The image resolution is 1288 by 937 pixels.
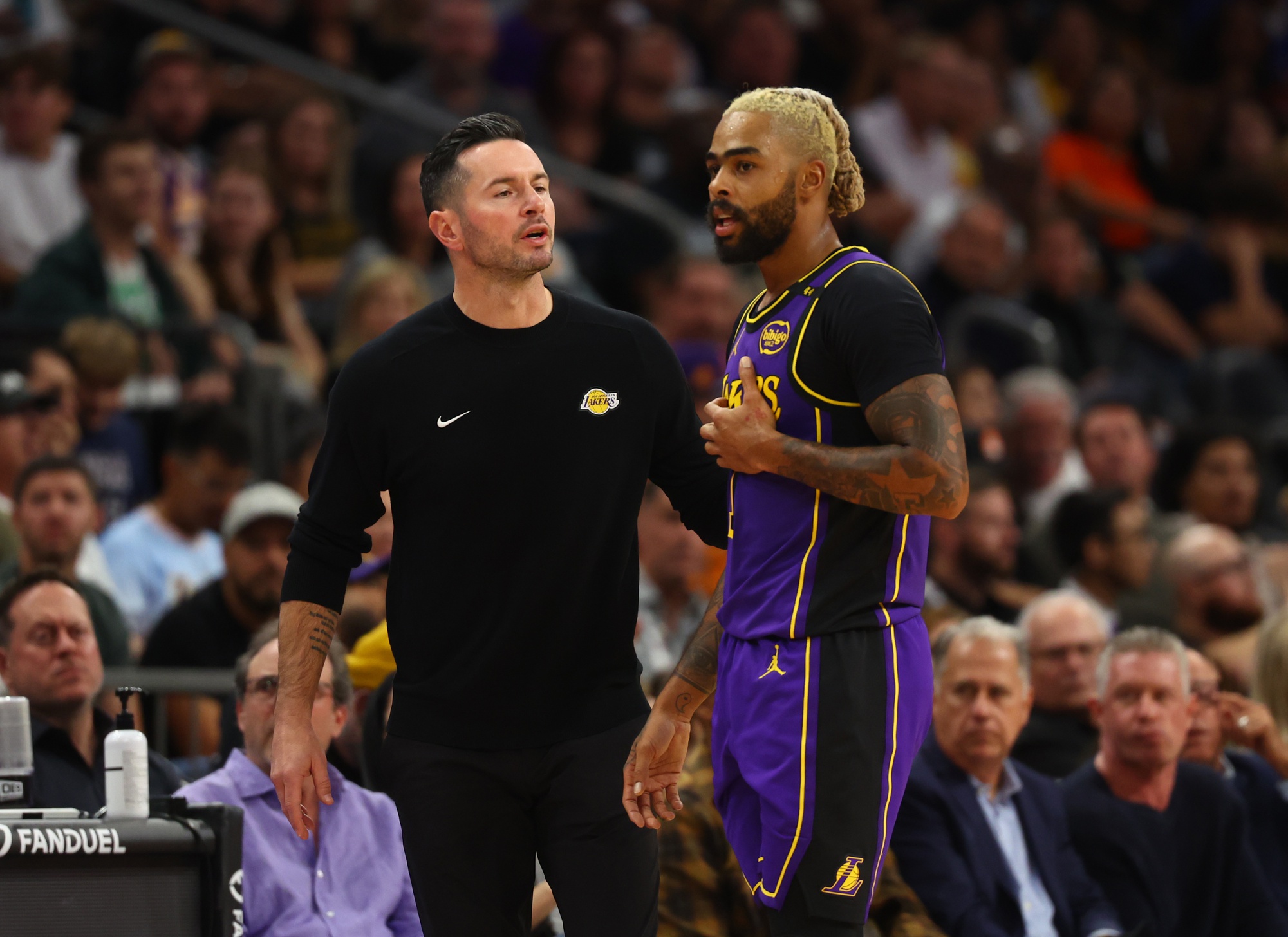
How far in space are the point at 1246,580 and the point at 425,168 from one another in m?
4.79

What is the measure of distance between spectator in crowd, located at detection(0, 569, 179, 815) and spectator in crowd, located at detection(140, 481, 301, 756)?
1200 millimetres

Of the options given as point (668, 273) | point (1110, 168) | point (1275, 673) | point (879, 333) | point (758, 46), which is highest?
point (758, 46)

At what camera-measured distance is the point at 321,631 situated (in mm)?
3340

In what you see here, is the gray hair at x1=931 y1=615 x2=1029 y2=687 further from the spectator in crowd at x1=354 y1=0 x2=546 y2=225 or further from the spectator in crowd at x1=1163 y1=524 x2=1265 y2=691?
the spectator in crowd at x1=354 y1=0 x2=546 y2=225

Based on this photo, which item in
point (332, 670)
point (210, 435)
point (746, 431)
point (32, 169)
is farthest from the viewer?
point (32, 169)

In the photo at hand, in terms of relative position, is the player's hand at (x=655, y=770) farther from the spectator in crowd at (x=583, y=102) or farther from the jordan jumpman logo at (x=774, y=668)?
the spectator in crowd at (x=583, y=102)

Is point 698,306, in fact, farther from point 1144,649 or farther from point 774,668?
point 774,668

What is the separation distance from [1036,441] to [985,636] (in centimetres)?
364

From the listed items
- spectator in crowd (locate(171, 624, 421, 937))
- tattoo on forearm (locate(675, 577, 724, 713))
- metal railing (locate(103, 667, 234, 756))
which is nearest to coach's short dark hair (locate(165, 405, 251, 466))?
metal railing (locate(103, 667, 234, 756))

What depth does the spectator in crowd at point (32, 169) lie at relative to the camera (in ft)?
27.2

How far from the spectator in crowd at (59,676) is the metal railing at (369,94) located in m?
5.08

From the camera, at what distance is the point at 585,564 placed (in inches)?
130

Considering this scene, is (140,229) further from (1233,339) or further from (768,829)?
(1233,339)

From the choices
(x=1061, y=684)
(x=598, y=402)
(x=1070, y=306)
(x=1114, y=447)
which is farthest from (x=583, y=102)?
(x=598, y=402)
